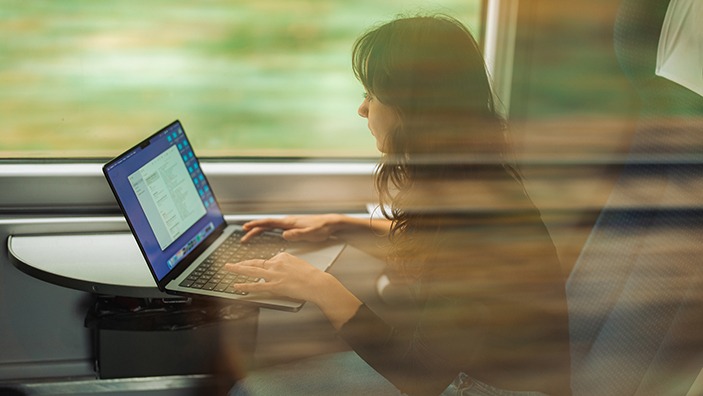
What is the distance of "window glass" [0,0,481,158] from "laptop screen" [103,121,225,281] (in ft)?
0.57

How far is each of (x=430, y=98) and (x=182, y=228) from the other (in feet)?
1.64

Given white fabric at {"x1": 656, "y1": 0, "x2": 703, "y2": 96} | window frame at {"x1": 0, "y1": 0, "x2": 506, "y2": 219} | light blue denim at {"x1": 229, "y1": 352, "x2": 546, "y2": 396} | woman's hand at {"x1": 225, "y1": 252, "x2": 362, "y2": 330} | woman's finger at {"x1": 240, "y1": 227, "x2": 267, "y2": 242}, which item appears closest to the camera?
white fabric at {"x1": 656, "y1": 0, "x2": 703, "y2": 96}

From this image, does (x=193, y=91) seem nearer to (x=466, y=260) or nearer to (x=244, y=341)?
(x=244, y=341)

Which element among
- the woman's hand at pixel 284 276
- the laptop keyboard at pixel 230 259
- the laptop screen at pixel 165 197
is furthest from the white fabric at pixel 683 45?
the laptop screen at pixel 165 197

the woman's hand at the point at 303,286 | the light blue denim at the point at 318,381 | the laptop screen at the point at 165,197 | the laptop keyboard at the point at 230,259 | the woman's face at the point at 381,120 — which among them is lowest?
the light blue denim at the point at 318,381

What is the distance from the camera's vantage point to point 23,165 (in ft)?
5.11

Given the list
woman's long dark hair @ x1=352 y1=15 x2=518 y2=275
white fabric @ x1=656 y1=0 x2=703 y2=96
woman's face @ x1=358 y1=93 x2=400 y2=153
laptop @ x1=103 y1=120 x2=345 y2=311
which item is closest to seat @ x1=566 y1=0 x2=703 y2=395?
white fabric @ x1=656 y1=0 x2=703 y2=96

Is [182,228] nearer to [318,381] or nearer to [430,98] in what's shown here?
[318,381]

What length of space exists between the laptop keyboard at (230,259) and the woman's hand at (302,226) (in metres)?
0.02

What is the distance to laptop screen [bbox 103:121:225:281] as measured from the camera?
1.21 m

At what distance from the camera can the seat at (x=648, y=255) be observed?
41.3 inches

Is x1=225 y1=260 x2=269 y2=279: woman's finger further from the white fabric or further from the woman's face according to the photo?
the white fabric

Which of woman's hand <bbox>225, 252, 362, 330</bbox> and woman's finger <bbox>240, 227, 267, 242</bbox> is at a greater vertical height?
woman's hand <bbox>225, 252, 362, 330</bbox>

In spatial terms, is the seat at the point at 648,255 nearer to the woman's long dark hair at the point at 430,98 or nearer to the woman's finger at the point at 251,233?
the woman's long dark hair at the point at 430,98
